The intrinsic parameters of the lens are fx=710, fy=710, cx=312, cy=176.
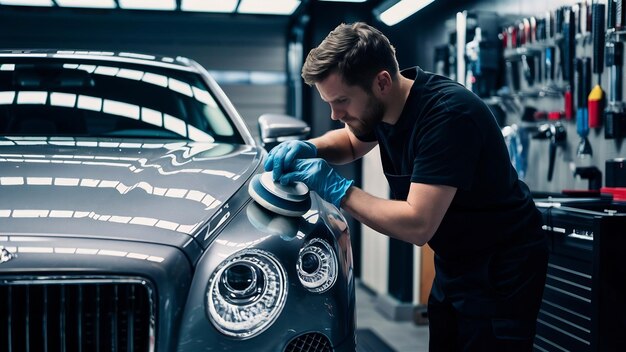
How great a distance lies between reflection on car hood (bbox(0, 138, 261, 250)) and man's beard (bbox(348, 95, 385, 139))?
31 cm

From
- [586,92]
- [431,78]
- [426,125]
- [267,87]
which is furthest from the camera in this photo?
[267,87]

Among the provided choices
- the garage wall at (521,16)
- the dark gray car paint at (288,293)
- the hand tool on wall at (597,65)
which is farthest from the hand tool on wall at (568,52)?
the dark gray car paint at (288,293)

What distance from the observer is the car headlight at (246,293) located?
1.45 meters

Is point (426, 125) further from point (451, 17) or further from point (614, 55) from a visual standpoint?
point (451, 17)

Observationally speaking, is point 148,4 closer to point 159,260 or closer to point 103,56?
point 103,56

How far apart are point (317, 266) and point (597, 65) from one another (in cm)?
234

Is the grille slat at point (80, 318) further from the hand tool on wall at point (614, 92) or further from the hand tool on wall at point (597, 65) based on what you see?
the hand tool on wall at point (597, 65)

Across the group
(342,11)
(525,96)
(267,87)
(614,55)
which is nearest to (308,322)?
(614,55)

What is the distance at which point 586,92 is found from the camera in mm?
3475

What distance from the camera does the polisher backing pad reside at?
1.61 metres

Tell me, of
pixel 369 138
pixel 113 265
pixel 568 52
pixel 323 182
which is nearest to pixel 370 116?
pixel 323 182

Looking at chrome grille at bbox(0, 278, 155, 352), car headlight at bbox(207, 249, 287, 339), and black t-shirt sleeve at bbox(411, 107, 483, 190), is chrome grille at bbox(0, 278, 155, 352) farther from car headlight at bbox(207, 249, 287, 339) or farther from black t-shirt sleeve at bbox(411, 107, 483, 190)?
black t-shirt sleeve at bbox(411, 107, 483, 190)

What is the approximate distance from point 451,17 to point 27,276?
4482 mm

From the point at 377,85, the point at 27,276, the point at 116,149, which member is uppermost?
the point at 377,85
